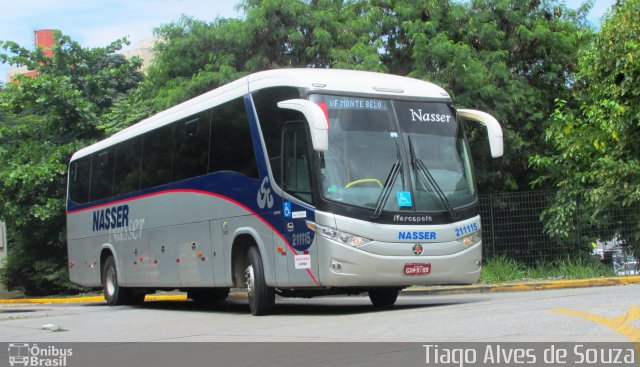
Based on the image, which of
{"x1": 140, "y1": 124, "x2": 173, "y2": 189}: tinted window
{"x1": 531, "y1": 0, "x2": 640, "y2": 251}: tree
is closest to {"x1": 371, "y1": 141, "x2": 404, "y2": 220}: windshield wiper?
{"x1": 140, "y1": 124, "x2": 173, "y2": 189}: tinted window

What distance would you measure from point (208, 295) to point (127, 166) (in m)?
3.46

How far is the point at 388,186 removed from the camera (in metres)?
12.1

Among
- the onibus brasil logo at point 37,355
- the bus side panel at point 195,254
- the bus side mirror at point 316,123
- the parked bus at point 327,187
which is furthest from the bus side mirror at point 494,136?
the onibus brasil logo at point 37,355

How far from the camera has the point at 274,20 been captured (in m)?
23.9

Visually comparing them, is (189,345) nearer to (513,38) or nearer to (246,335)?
(246,335)

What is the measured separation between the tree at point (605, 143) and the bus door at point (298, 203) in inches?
360

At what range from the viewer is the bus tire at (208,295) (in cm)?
1902

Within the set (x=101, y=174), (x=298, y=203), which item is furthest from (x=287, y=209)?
(x=101, y=174)

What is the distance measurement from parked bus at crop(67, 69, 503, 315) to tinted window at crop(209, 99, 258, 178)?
0.03 meters

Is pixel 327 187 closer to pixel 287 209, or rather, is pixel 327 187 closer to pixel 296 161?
pixel 296 161

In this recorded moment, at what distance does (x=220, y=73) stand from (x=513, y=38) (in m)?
7.97

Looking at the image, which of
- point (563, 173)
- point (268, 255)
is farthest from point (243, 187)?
point (563, 173)

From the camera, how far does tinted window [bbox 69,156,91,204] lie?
20469mm

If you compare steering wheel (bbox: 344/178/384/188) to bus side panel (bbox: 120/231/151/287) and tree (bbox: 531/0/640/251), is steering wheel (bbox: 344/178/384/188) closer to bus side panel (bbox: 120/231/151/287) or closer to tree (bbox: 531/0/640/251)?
bus side panel (bbox: 120/231/151/287)
